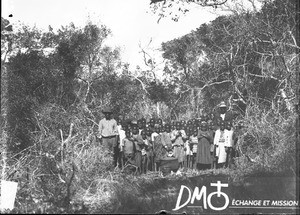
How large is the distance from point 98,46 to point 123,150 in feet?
12.7

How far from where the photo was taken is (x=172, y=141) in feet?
36.7

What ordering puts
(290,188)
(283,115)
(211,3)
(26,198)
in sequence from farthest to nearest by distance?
(211,3)
(283,115)
(290,188)
(26,198)

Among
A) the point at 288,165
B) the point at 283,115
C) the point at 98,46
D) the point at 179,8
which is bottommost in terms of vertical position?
the point at 288,165

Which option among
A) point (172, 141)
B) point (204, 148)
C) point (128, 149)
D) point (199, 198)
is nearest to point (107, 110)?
point (128, 149)

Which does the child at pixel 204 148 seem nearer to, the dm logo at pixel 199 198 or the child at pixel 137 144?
the child at pixel 137 144

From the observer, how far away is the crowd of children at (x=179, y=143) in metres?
10.8

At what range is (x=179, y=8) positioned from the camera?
1207cm

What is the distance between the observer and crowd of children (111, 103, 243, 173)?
10844mm

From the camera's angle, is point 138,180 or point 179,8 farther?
point 179,8

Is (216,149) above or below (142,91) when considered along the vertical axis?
below

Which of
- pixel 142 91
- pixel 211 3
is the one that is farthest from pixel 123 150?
pixel 211 3

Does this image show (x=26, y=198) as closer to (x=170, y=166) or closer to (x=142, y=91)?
(x=170, y=166)

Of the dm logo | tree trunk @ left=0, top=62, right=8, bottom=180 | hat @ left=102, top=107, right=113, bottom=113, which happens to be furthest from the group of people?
the dm logo

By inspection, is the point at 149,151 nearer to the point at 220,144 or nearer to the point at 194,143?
the point at 194,143
